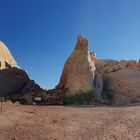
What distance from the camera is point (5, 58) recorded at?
36219 mm

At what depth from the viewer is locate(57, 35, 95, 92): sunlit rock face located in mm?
25328

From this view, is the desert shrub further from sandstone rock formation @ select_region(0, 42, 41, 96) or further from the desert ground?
sandstone rock formation @ select_region(0, 42, 41, 96)

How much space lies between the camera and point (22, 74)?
32.3m

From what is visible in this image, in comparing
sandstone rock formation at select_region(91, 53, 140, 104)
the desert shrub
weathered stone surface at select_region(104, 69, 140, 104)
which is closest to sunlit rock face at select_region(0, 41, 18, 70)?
sandstone rock formation at select_region(91, 53, 140, 104)

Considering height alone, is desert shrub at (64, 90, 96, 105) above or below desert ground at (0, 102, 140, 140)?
above

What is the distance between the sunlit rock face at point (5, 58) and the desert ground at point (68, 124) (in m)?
15.5

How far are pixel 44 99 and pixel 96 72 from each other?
5.40 metres

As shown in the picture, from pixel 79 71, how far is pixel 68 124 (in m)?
10.7

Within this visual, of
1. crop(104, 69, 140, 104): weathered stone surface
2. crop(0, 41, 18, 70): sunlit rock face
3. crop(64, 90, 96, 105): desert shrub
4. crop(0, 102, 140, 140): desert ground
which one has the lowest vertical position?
crop(0, 102, 140, 140): desert ground

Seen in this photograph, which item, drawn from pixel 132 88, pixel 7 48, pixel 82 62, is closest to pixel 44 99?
pixel 82 62

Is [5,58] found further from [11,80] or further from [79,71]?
[79,71]

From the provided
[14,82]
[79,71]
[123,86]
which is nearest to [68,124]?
[79,71]

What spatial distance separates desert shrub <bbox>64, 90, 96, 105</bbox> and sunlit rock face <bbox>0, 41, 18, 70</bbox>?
1060cm

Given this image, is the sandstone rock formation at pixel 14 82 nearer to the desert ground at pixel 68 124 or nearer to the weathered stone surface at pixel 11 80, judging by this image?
the weathered stone surface at pixel 11 80
